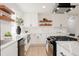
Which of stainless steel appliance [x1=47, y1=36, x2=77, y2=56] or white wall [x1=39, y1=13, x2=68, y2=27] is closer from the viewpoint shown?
stainless steel appliance [x1=47, y1=36, x2=77, y2=56]

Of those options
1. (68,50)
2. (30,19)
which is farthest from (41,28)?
(68,50)

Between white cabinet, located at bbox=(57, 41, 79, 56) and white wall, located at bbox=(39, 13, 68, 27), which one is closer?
white cabinet, located at bbox=(57, 41, 79, 56)

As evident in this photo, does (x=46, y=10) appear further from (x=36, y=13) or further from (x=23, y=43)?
(x=23, y=43)

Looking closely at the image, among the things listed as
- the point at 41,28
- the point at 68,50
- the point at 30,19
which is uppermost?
the point at 30,19

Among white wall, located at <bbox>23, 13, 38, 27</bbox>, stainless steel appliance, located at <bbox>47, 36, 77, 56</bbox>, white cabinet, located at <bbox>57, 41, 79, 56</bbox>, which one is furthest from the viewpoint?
white wall, located at <bbox>23, 13, 38, 27</bbox>

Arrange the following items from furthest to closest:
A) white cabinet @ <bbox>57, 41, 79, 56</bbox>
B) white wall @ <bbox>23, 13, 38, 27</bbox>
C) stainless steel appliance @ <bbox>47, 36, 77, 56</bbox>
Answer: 1. white wall @ <bbox>23, 13, 38, 27</bbox>
2. stainless steel appliance @ <bbox>47, 36, 77, 56</bbox>
3. white cabinet @ <bbox>57, 41, 79, 56</bbox>

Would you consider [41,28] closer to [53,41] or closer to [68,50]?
[53,41]

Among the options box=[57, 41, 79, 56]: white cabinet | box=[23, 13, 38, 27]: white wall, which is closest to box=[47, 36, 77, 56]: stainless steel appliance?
box=[57, 41, 79, 56]: white cabinet

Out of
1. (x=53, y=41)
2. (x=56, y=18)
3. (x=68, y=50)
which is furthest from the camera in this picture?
(x=56, y=18)

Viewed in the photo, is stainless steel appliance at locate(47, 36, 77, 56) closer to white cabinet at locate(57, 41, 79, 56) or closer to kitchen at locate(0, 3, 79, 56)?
kitchen at locate(0, 3, 79, 56)

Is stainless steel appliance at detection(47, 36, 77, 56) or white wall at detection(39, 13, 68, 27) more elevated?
white wall at detection(39, 13, 68, 27)

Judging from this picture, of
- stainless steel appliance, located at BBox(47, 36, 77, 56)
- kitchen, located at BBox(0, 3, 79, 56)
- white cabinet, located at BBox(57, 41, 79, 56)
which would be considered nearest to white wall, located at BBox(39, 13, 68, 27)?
kitchen, located at BBox(0, 3, 79, 56)

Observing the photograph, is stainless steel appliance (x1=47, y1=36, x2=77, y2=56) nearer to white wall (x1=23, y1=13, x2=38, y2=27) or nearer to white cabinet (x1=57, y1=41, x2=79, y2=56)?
white cabinet (x1=57, y1=41, x2=79, y2=56)

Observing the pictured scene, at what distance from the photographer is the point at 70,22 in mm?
1753
